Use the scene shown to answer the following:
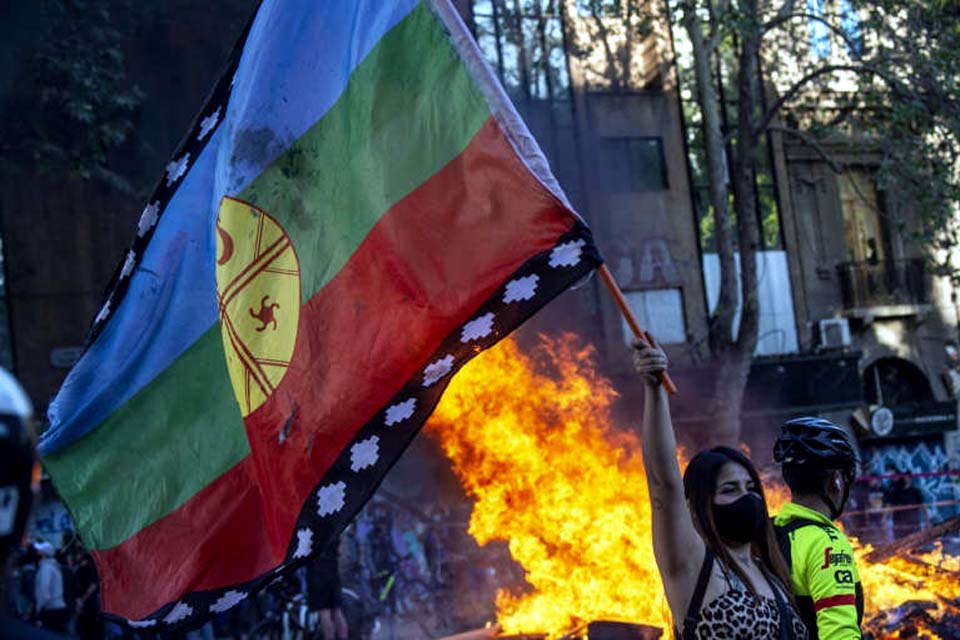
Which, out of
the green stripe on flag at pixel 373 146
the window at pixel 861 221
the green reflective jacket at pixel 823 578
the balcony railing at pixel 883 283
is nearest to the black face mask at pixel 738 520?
the green reflective jacket at pixel 823 578

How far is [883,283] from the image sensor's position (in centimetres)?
2598

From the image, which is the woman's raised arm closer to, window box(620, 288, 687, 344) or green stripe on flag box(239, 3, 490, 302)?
green stripe on flag box(239, 3, 490, 302)

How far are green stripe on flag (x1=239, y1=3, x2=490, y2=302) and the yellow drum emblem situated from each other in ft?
0.19

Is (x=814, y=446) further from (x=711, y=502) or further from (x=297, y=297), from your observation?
(x=297, y=297)

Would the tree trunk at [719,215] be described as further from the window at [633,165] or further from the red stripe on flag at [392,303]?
the red stripe on flag at [392,303]

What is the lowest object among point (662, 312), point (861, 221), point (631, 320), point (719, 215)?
point (631, 320)

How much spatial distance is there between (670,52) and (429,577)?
13887mm

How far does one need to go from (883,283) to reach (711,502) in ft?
80.6

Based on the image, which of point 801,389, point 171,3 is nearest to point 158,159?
point 171,3

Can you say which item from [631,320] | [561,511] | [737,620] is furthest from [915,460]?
[737,620]

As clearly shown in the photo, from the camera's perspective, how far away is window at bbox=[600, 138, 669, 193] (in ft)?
79.0

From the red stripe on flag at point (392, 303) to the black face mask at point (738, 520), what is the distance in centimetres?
94

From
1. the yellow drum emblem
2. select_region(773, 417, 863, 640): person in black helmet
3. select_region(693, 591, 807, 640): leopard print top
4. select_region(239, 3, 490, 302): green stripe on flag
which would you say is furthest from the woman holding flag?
the yellow drum emblem

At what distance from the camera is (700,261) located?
2453 centimetres
